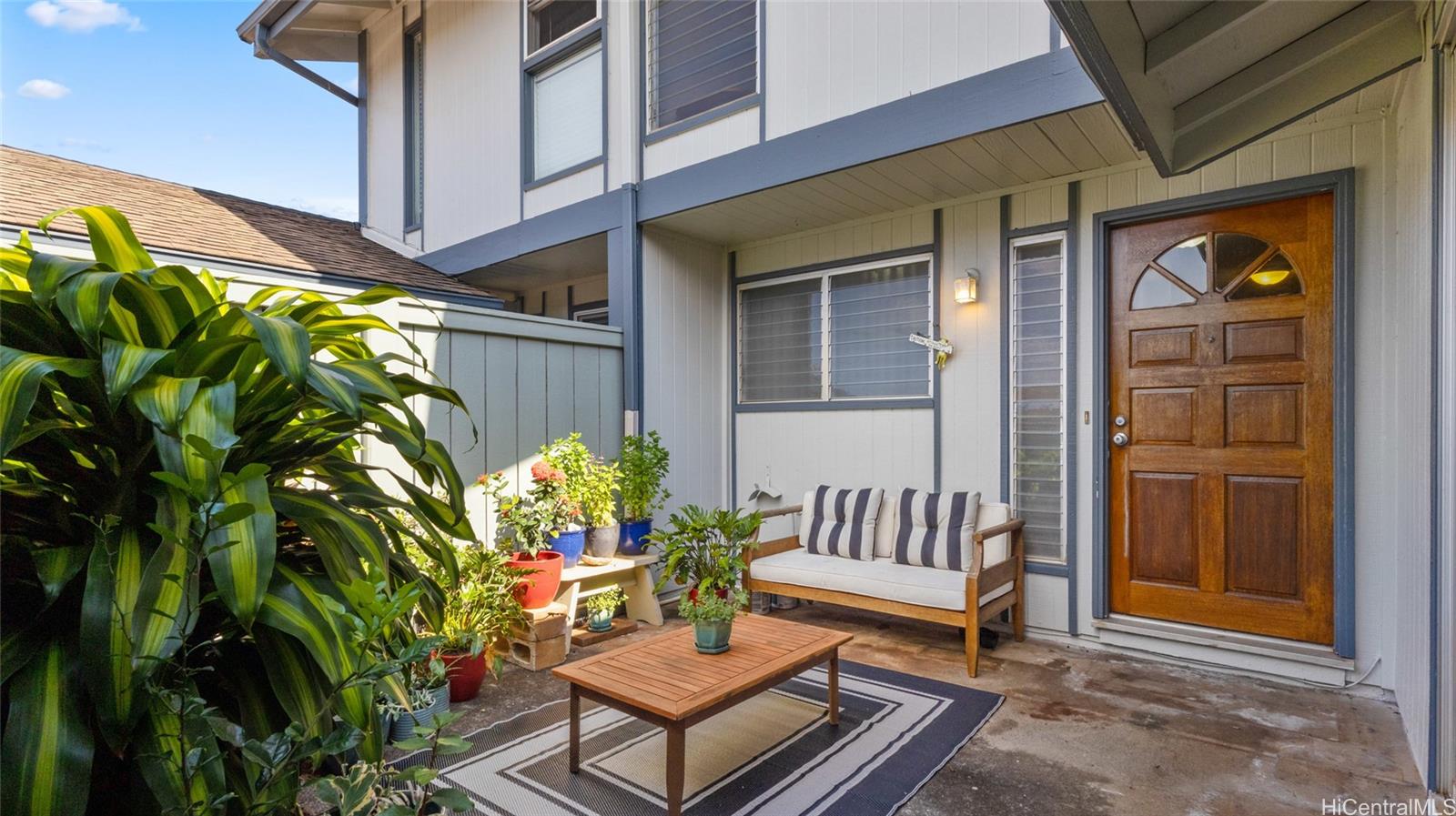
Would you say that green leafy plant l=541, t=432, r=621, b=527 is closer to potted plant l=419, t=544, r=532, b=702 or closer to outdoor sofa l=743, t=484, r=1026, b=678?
potted plant l=419, t=544, r=532, b=702

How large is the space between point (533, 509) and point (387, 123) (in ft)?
16.2

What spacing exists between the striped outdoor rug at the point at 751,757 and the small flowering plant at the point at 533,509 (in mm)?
1034

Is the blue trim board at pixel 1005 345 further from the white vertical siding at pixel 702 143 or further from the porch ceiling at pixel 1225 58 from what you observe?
the white vertical siding at pixel 702 143

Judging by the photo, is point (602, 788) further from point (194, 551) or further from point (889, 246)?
point (889, 246)

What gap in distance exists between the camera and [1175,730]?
2.89 metres

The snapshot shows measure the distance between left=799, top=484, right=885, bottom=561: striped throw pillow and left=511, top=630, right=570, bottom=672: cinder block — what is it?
5.46 ft

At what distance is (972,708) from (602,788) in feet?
5.31

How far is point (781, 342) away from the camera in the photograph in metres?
5.32

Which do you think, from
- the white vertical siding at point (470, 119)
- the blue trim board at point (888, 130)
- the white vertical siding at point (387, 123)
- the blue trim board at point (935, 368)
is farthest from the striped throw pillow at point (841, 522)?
the white vertical siding at point (387, 123)

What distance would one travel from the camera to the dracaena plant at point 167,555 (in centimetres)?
91

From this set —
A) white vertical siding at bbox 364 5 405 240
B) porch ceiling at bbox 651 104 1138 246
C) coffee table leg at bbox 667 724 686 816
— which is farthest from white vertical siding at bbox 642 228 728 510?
white vertical siding at bbox 364 5 405 240

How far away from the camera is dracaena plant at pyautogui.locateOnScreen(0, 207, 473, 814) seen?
2.97 ft

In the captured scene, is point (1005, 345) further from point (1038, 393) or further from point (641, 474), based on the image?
point (641, 474)

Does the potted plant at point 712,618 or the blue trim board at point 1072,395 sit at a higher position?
the blue trim board at point 1072,395
